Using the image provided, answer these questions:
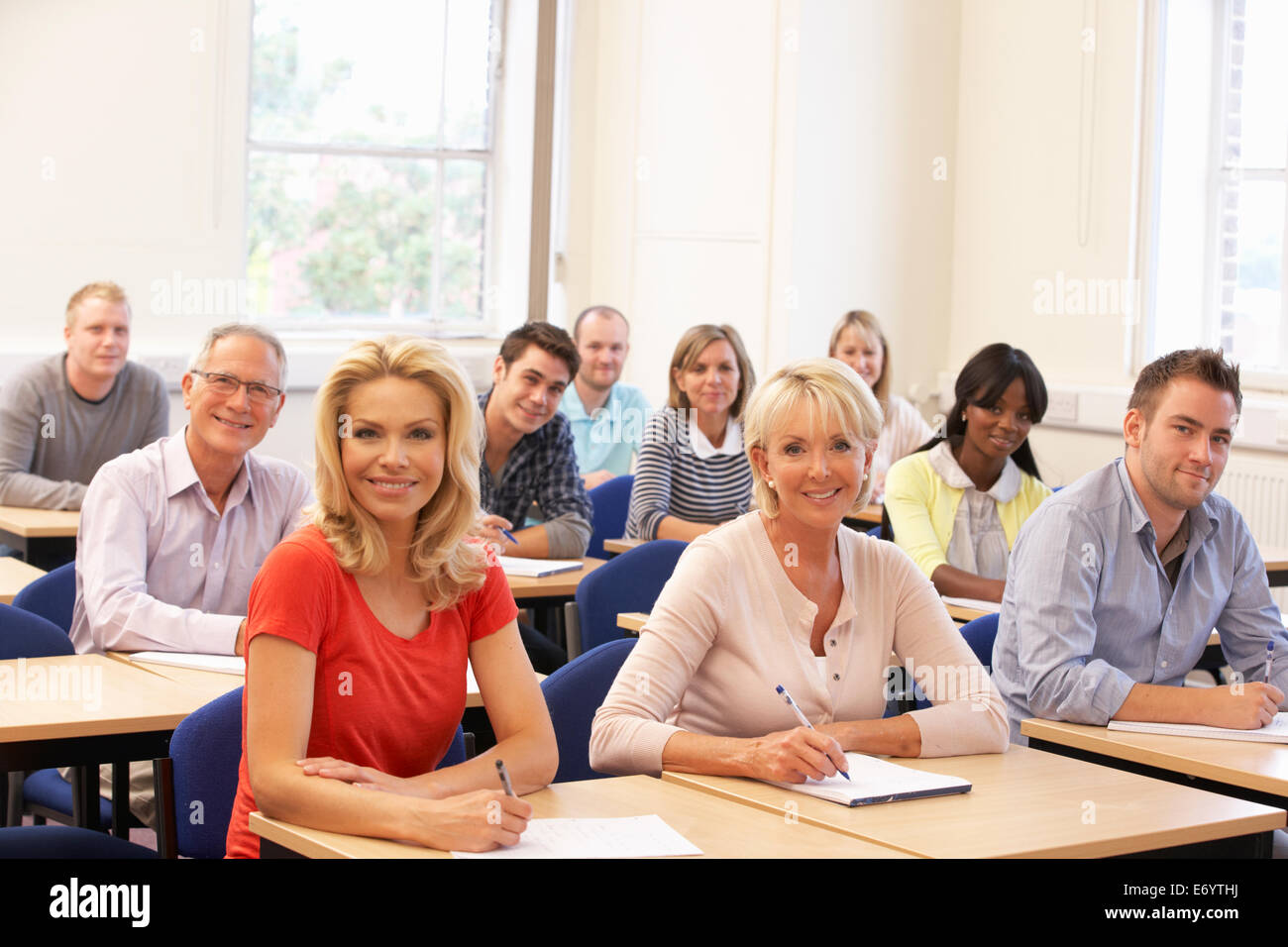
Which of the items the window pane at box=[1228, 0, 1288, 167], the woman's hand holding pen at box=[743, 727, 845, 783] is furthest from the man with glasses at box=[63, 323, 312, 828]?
the window pane at box=[1228, 0, 1288, 167]

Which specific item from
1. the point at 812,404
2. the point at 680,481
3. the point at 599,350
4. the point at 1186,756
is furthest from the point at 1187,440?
the point at 599,350

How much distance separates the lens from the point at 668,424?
4.99 meters

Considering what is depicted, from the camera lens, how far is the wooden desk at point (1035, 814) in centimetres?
186

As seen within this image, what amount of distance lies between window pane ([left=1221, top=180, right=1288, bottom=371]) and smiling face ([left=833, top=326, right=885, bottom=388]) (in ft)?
5.33

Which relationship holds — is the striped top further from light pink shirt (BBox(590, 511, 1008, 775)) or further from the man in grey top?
light pink shirt (BBox(590, 511, 1008, 775))

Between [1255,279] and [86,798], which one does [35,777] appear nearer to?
[86,798]

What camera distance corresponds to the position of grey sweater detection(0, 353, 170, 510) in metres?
4.80

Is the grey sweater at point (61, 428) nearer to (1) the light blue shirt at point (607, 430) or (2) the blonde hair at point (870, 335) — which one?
(1) the light blue shirt at point (607, 430)

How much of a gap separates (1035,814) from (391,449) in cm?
105

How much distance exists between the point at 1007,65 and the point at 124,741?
5.98m

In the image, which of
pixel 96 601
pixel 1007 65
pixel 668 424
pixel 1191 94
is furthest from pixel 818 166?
pixel 96 601

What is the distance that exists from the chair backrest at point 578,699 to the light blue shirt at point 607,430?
373cm

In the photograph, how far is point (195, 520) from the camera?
319 centimetres

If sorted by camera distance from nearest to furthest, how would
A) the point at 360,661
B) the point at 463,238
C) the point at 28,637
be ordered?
the point at 360,661, the point at 28,637, the point at 463,238
